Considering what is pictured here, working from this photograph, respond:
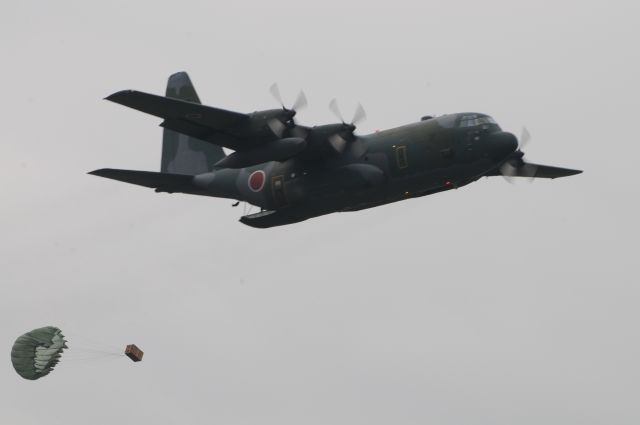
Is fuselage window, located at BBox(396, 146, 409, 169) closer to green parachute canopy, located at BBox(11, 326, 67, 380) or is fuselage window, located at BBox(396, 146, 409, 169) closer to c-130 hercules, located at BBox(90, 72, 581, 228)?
c-130 hercules, located at BBox(90, 72, 581, 228)

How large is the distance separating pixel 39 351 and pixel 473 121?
19635mm

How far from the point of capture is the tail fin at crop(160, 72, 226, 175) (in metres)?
55.2

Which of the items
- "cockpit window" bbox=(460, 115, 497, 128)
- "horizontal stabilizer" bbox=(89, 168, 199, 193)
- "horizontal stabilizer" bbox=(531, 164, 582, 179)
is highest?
"cockpit window" bbox=(460, 115, 497, 128)

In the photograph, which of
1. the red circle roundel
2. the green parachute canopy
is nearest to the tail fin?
the red circle roundel

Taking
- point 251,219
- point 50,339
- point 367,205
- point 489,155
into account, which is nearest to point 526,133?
point 489,155

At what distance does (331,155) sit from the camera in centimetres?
4794

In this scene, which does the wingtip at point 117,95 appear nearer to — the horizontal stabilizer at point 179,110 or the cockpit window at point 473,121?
the horizontal stabilizer at point 179,110

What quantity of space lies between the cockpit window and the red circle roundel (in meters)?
8.65

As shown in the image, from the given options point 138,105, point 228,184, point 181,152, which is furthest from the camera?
point 181,152

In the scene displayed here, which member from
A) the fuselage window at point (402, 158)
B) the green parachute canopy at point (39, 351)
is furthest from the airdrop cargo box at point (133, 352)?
the fuselage window at point (402, 158)

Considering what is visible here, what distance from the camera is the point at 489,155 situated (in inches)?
1816

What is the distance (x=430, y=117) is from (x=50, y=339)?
58.0ft

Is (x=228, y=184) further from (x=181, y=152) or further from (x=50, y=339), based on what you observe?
(x=50, y=339)

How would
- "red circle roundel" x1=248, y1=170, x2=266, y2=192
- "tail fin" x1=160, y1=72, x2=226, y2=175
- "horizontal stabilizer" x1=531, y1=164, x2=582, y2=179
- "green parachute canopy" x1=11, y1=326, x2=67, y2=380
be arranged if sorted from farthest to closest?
"tail fin" x1=160, y1=72, x2=226, y2=175, "horizontal stabilizer" x1=531, y1=164, x2=582, y2=179, "red circle roundel" x1=248, y1=170, x2=266, y2=192, "green parachute canopy" x1=11, y1=326, x2=67, y2=380
